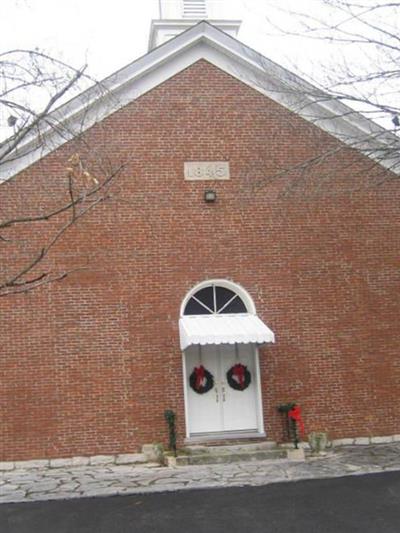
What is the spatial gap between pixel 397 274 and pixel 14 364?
798 cm

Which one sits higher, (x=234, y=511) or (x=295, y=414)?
(x=295, y=414)

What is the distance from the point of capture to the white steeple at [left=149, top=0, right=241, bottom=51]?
1739cm

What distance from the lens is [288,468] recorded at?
40.8 feet

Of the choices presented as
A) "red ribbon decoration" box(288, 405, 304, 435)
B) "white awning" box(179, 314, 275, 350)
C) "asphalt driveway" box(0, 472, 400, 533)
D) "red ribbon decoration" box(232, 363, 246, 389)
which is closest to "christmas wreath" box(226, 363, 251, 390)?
"red ribbon decoration" box(232, 363, 246, 389)

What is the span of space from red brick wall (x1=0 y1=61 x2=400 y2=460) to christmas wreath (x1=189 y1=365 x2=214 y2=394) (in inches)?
15.5

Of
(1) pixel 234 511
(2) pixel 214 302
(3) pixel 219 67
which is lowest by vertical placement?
(1) pixel 234 511

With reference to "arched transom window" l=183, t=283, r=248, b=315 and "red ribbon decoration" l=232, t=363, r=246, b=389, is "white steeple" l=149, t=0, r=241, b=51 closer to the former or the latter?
"arched transom window" l=183, t=283, r=248, b=315

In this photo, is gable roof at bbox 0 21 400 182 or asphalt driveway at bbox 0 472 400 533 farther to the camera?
gable roof at bbox 0 21 400 182

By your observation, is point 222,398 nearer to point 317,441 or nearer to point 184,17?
point 317,441

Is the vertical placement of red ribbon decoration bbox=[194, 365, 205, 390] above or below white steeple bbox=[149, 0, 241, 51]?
below

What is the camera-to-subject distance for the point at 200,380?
14219mm

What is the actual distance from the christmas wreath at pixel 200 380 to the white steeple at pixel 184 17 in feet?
26.9

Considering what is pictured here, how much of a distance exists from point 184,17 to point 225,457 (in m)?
10.6

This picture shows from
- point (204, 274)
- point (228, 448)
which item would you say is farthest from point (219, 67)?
point (228, 448)
